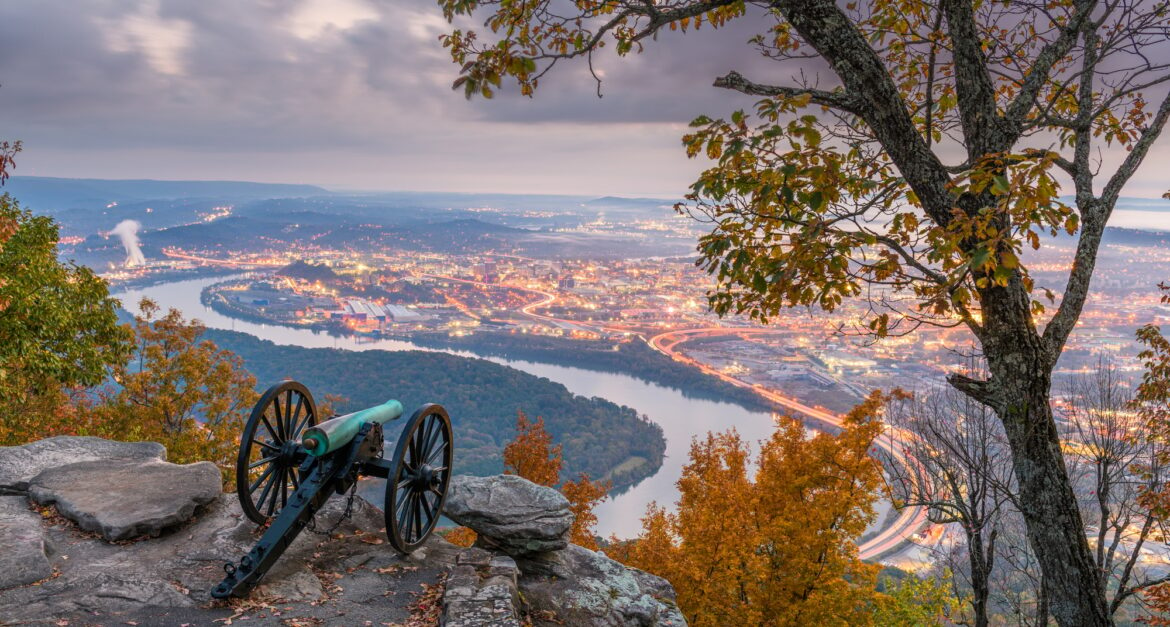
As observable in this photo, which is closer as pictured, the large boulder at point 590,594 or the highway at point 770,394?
the large boulder at point 590,594

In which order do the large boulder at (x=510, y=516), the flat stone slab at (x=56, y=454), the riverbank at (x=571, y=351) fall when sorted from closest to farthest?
1. the large boulder at (x=510, y=516)
2. the flat stone slab at (x=56, y=454)
3. the riverbank at (x=571, y=351)

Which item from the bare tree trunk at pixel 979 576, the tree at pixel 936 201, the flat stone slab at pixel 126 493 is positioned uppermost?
the tree at pixel 936 201

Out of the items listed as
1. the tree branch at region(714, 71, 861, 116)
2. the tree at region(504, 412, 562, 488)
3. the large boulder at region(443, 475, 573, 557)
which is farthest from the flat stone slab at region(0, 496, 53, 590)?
the tree at region(504, 412, 562, 488)

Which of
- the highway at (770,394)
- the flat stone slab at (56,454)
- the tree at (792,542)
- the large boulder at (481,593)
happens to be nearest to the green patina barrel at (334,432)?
the large boulder at (481,593)

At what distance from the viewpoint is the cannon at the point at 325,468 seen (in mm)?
5430

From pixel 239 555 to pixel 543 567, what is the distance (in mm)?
3175

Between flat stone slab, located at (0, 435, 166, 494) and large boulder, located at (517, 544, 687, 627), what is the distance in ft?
17.2

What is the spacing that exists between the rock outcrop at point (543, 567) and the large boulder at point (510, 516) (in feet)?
0.04

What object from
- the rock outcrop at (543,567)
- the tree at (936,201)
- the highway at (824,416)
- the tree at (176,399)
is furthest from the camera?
the highway at (824,416)

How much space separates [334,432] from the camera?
5.88 m

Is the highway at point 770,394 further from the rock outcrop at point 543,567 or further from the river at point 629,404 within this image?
the rock outcrop at point 543,567

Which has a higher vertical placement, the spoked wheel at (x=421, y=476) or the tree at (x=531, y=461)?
the spoked wheel at (x=421, y=476)

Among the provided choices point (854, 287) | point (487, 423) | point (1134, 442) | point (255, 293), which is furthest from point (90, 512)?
point (255, 293)

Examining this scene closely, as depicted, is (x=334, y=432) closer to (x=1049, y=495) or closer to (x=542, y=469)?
(x=1049, y=495)
